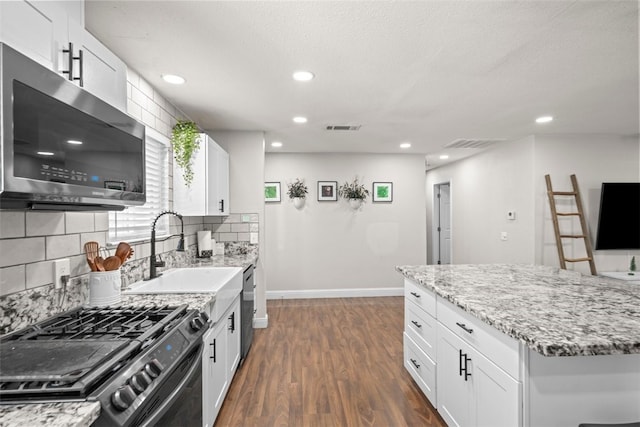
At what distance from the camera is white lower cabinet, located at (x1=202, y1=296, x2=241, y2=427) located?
5.99ft

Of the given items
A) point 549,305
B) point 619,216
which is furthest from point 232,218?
point 619,216

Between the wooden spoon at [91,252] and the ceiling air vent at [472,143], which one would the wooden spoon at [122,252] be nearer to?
the wooden spoon at [91,252]

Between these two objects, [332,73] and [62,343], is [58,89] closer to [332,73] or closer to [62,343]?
[62,343]

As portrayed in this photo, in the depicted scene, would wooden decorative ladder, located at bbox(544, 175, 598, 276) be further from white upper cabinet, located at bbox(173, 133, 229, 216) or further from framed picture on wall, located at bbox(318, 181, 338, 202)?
white upper cabinet, located at bbox(173, 133, 229, 216)

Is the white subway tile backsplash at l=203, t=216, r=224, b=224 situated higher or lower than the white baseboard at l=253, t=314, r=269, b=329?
higher

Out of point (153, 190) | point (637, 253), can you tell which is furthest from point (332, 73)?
point (637, 253)

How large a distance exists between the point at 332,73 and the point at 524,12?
47.8 inches

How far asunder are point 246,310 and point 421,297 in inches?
63.0

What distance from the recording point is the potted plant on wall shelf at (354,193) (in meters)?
5.43

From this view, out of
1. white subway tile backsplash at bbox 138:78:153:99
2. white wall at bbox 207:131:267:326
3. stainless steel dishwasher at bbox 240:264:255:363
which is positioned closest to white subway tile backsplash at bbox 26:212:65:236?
white subway tile backsplash at bbox 138:78:153:99

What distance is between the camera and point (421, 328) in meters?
2.43

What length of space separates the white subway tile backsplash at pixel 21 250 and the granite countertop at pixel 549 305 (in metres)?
2.01

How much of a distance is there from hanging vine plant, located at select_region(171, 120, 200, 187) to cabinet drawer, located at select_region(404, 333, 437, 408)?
7.85 ft

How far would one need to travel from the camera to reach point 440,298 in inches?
83.4
